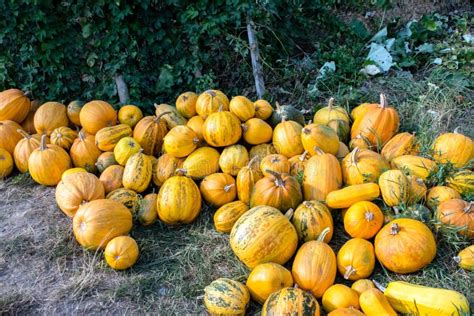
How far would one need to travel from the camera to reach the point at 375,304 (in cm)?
274

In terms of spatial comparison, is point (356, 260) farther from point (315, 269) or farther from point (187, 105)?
point (187, 105)

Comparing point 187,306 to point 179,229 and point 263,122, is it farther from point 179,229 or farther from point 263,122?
point 263,122

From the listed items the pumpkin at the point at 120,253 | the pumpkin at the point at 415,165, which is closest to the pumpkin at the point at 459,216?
the pumpkin at the point at 415,165

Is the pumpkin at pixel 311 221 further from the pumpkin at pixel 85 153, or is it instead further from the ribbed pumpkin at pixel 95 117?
the ribbed pumpkin at pixel 95 117

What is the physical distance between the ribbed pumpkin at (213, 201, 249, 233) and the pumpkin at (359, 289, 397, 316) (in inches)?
48.5

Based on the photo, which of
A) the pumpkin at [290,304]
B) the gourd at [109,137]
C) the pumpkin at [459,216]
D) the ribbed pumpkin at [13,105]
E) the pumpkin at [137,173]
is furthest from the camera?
the ribbed pumpkin at [13,105]

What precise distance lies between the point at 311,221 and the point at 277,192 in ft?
1.17

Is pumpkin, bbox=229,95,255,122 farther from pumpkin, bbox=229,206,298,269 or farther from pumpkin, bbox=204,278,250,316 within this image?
pumpkin, bbox=204,278,250,316

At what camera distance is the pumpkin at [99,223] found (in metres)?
3.48

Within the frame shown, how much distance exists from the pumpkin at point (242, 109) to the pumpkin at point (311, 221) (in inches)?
46.4

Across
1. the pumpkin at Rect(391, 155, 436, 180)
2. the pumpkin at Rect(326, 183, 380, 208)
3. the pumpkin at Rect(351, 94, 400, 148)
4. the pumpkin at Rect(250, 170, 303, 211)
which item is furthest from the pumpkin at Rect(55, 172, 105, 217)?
the pumpkin at Rect(391, 155, 436, 180)

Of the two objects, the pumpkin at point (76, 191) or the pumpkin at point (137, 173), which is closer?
the pumpkin at point (76, 191)

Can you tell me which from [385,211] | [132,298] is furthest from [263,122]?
[132,298]

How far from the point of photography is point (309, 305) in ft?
9.03
